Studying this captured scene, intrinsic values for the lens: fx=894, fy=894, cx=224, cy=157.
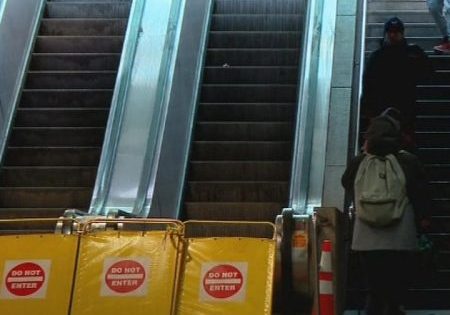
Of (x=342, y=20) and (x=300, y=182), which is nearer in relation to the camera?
(x=300, y=182)

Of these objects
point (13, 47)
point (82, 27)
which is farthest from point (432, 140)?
point (13, 47)

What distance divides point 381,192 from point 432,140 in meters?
3.21

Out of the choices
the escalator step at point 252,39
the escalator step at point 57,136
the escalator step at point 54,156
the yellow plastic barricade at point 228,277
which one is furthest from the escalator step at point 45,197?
the yellow plastic barricade at point 228,277

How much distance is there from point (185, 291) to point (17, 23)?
6.08 meters

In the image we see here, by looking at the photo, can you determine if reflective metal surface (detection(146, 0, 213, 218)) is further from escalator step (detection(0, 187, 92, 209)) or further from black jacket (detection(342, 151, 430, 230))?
black jacket (detection(342, 151, 430, 230))

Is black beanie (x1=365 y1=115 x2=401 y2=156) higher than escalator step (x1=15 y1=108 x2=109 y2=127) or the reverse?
the reverse

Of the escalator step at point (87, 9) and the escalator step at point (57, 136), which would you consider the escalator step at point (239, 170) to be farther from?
the escalator step at point (87, 9)

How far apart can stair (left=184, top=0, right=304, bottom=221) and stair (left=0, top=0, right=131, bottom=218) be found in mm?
1117

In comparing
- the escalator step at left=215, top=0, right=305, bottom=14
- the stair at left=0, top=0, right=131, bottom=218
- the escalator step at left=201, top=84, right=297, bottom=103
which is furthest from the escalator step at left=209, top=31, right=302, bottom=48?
the stair at left=0, top=0, right=131, bottom=218

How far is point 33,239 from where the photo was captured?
19.5 ft

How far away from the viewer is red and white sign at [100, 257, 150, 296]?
5768 mm

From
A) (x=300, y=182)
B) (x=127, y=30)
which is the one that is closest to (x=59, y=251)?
(x=300, y=182)

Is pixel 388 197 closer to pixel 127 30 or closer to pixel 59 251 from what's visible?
pixel 59 251

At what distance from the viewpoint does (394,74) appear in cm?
804
